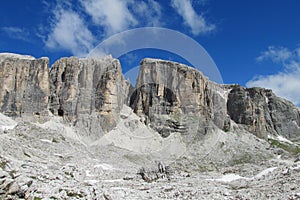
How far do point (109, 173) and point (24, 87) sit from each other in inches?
2266

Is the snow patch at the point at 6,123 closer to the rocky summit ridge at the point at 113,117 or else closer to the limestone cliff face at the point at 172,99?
the rocky summit ridge at the point at 113,117

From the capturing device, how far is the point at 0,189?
2634 cm

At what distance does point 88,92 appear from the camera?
114 metres

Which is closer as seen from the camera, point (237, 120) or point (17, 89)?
point (17, 89)

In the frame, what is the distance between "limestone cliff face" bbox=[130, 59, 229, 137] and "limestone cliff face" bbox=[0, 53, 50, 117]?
32025mm

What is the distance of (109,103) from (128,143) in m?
14.8

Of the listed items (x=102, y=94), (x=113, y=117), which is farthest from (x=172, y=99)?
(x=102, y=94)

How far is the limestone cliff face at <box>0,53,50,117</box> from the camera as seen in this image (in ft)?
356

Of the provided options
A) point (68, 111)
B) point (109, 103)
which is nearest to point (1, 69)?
point (68, 111)

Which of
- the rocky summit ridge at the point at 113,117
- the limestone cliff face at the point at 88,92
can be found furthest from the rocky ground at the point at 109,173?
the limestone cliff face at the point at 88,92

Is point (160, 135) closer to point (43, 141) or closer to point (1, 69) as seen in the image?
point (43, 141)

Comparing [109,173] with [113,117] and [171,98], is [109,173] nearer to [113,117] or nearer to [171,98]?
[113,117]

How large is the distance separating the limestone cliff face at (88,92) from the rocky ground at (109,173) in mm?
5702

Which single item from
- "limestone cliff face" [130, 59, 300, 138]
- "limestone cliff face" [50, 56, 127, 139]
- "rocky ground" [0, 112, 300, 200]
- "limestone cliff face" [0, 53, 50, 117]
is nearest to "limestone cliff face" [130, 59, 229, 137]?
"limestone cliff face" [130, 59, 300, 138]
